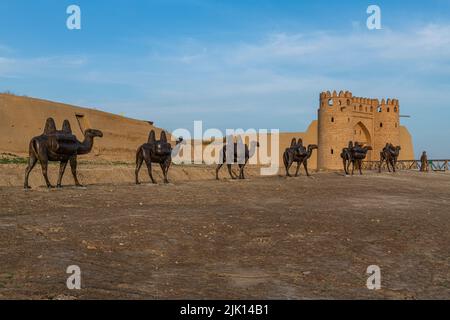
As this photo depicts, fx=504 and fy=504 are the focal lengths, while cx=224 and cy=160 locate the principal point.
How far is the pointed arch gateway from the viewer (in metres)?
57.5

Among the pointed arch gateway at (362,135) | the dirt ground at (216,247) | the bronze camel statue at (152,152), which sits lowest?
the dirt ground at (216,247)

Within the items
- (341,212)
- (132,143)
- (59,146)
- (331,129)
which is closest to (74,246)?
(341,212)

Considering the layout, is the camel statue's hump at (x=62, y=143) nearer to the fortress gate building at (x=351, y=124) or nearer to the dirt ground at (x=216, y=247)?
the dirt ground at (x=216, y=247)

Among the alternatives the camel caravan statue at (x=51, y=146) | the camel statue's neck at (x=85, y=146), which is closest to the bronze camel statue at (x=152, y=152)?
the camel statue's neck at (x=85, y=146)

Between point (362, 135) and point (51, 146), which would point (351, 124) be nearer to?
point (362, 135)

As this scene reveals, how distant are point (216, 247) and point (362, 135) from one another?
175 ft

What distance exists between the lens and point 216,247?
7.98 metres

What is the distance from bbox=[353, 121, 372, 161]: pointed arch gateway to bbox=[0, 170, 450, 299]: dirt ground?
147 ft

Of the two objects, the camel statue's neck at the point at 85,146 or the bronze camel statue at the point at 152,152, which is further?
the bronze camel statue at the point at 152,152

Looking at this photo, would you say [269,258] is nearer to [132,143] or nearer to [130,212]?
[130,212]

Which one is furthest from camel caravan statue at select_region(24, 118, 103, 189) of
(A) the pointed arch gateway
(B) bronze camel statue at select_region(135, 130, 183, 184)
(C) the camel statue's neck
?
(A) the pointed arch gateway

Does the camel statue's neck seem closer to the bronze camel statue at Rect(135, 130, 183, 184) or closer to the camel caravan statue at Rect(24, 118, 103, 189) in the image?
the camel caravan statue at Rect(24, 118, 103, 189)

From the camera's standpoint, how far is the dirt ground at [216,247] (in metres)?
5.81

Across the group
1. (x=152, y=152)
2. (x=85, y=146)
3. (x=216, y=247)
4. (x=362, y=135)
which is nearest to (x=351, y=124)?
(x=362, y=135)
